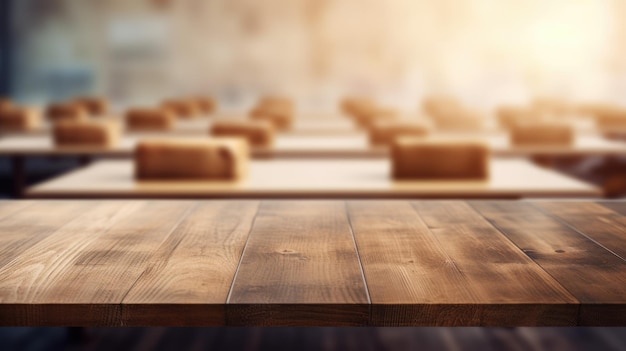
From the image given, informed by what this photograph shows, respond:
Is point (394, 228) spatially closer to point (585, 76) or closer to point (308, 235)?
point (308, 235)

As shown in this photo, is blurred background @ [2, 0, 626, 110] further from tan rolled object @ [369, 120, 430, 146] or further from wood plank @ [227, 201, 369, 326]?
wood plank @ [227, 201, 369, 326]

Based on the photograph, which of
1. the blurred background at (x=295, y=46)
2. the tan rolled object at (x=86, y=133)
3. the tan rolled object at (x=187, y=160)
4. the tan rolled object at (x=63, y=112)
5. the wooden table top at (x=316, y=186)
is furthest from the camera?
the blurred background at (x=295, y=46)

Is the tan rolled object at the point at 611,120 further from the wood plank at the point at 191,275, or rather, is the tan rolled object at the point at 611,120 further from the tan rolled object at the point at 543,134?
the wood plank at the point at 191,275

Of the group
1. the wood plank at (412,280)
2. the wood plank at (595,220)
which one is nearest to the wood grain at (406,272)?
the wood plank at (412,280)

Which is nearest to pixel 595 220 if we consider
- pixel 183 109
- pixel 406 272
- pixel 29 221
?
pixel 406 272

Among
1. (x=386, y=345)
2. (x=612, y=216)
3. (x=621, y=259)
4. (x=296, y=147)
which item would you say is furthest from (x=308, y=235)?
(x=296, y=147)

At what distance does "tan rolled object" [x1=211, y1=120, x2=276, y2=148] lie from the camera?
13.5 feet

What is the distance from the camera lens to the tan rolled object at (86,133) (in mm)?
4246

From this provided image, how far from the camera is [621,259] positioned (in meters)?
1.25

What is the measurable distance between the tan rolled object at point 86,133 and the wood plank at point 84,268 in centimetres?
271

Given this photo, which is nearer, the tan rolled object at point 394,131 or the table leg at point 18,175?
the tan rolled object at point 394,131

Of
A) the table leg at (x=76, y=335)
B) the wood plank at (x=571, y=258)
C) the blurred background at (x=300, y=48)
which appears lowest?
the table leg at (x=76, y=335)

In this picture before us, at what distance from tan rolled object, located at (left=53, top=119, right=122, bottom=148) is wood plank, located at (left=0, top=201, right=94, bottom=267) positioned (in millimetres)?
2544

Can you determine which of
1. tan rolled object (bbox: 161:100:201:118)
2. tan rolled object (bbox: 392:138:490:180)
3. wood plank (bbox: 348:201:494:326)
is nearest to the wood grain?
wood plank (bbox: 348:201:494:326)
